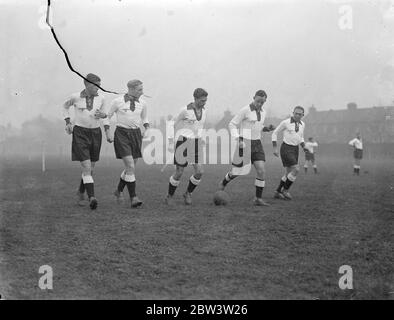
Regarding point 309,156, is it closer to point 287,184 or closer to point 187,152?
point 287,184

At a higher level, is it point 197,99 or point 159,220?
point 197,99

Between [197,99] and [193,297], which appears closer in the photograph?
[193,297]

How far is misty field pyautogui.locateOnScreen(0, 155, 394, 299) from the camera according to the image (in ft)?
10.5

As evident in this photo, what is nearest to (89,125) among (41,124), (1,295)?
(1,295)

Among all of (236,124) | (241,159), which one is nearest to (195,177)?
(241,159)

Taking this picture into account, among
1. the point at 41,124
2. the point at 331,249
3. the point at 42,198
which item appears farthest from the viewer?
the point at 41,124

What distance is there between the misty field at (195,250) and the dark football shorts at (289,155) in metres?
1.70

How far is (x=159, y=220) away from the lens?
5.69m

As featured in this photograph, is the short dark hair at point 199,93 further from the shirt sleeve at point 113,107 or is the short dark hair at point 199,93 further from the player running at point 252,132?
the shirt sleeve at point 113,107

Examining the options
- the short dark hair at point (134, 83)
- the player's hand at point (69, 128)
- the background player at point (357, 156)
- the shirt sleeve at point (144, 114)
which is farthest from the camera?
the background player at point (357, 156)

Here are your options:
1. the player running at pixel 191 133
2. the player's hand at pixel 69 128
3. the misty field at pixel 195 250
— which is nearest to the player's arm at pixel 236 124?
the player running at pixel 191 133

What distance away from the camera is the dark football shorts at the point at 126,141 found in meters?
6.63
